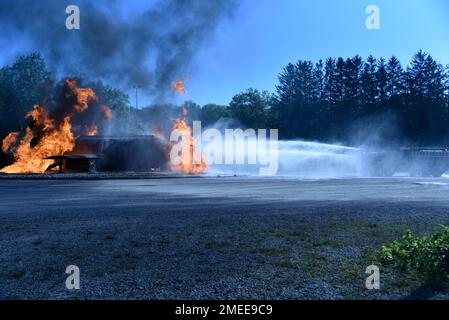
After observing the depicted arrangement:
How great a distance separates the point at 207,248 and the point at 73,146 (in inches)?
1430

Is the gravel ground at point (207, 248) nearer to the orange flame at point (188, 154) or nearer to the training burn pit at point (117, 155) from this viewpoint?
the orange flame at point (188, 154)

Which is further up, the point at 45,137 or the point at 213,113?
the point at 213,113

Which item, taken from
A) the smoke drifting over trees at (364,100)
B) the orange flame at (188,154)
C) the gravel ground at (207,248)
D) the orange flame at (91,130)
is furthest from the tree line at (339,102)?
the gravel ground at (207,248)

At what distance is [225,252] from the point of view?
761 centimetres

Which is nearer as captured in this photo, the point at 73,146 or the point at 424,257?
the point at 424,257

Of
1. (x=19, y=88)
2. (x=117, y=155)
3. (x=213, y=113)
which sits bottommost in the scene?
(x=117, y=155)

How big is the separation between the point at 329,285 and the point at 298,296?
2.12 feet

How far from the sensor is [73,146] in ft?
134

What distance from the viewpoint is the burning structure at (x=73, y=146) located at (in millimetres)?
38312

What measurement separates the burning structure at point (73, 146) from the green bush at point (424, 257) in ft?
100

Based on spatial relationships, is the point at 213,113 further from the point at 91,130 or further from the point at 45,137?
the point at 45,137

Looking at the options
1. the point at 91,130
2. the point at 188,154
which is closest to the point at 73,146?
the point at 91,130

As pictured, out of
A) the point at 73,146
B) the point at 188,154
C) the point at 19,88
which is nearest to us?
the point at 188,154

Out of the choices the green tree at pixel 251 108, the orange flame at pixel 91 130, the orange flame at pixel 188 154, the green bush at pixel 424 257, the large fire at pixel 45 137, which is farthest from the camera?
the green tree at pixel 251 108
